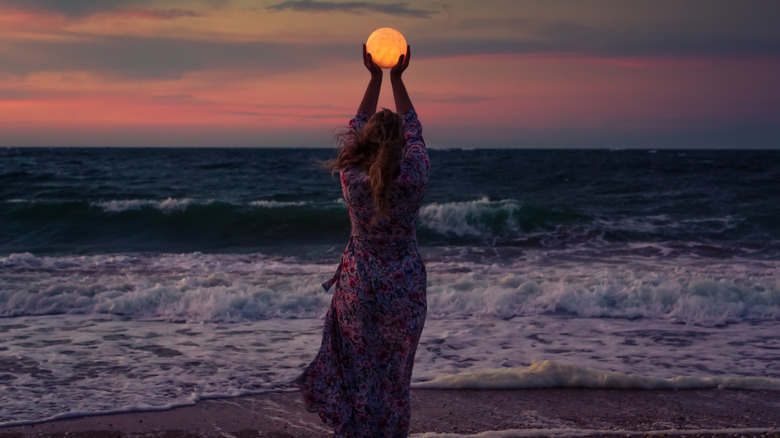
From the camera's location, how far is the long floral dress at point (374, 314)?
116 inches

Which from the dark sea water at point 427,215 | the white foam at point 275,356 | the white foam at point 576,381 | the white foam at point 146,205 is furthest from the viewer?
the white foam at point 146,205

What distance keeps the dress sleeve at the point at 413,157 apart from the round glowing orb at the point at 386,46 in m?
0.25

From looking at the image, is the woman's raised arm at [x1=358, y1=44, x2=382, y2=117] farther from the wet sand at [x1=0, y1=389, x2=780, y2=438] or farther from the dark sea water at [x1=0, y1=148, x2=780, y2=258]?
the dark sea water at [x1=0, y1=148, x2=780, y2=258]

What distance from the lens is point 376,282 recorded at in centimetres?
304

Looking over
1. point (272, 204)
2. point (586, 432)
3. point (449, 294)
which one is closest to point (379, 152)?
point (586, 432)

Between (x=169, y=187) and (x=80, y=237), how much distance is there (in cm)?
835

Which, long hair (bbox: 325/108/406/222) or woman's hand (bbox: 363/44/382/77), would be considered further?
woman's hand (bbox: 363/44/382/77)

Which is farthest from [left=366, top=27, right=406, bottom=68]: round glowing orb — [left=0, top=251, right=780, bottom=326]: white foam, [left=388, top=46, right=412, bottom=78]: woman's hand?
[left=0, top=251, right=780, bottom=326]: white foam

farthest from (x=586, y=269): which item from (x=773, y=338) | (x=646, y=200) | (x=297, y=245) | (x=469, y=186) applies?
(x=469, y=186)

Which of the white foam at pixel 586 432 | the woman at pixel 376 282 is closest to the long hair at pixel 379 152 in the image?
the woman at pixel 376 282

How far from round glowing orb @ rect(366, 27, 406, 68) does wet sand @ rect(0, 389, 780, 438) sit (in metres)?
2.30

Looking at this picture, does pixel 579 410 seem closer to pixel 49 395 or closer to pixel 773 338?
pixel 773 338

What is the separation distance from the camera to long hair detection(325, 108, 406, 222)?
2779mm

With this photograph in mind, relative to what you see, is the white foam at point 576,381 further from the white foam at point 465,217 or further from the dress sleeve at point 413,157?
the white foam at point 465,217
